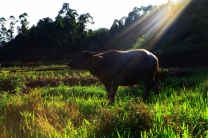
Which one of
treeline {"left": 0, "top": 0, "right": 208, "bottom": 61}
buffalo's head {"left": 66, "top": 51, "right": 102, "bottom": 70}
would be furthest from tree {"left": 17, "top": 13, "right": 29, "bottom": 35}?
buffalo's head {"left": 66, "top": 51, "right": 102, "bottom": 70}

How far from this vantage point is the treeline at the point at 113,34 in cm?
2193

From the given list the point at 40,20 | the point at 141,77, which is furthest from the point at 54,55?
the point at 141,77

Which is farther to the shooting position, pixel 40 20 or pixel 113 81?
pixel 40 20

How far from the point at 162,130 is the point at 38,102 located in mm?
3327

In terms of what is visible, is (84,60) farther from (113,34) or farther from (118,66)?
(113,34)

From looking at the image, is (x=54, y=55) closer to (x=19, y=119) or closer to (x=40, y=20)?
(x=40, y=20)

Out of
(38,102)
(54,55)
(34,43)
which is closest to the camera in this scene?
(38,102)

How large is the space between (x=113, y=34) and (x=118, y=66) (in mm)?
47961

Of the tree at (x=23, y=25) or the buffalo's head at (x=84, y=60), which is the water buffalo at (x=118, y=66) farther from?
the tree at (x=23, y=25)

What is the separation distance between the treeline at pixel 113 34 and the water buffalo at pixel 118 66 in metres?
13.1

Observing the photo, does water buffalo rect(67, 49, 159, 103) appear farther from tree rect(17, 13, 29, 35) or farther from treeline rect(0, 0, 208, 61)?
tree rect(17, 13, 29, 35)

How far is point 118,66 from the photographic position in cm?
730

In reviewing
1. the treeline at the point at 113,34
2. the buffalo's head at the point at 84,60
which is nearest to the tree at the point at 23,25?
the treeline at the point at 113,34

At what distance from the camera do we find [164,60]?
19.4m
